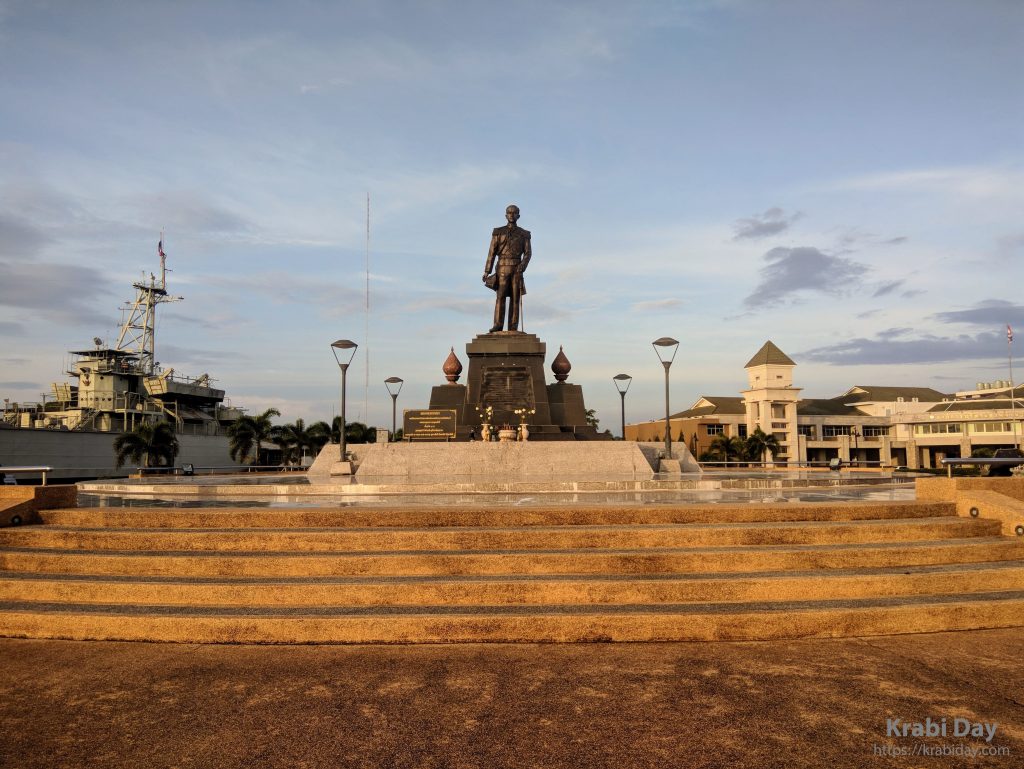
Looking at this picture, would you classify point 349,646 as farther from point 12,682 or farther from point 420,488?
point 420,488

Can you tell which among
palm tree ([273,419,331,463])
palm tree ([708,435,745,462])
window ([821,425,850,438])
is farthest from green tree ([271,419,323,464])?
window ([821,425,850,438])

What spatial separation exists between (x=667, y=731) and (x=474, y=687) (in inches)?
59.4

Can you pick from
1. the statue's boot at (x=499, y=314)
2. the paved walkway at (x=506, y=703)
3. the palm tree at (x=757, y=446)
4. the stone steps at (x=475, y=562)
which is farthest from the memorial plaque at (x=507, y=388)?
the palm tree at (x=757, y=446)

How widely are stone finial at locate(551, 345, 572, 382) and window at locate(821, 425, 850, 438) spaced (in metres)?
60.6

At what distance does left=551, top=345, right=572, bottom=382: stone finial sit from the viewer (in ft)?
93.0

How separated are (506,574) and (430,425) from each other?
15612 millimetres

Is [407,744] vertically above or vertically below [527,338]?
below

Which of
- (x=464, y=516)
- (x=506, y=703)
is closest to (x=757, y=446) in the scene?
(x=464, y=516)

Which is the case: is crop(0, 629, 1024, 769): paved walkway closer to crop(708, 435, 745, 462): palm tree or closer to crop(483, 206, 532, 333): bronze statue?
crop(483, 206, 532, 333): bronze statue

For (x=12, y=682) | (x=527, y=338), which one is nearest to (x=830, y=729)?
(x=12, y=682)

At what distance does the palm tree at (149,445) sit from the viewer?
122ft

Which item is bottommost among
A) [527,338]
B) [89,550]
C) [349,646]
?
[349,646]

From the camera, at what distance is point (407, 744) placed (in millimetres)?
4070

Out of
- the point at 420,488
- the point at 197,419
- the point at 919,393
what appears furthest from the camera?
the point at 919,393
